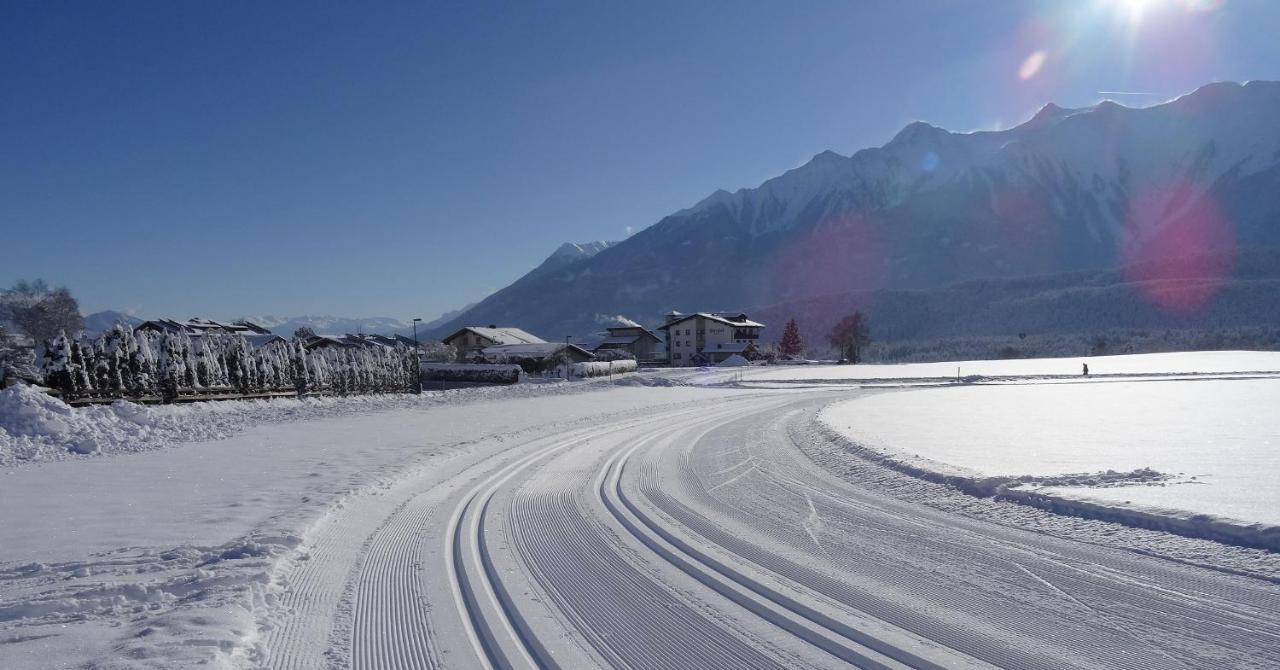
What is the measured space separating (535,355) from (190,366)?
4204 cm

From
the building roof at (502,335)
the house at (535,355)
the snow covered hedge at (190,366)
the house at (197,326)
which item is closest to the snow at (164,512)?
the snow covered hedge at (190,366)

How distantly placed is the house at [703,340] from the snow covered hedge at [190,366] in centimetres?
6262

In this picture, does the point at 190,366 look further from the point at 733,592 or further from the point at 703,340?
the point at 703,340

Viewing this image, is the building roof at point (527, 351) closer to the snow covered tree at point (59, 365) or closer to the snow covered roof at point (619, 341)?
the snow covered roof at point (619, 341)

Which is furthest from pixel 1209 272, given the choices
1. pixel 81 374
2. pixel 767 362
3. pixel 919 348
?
pixel 81 374

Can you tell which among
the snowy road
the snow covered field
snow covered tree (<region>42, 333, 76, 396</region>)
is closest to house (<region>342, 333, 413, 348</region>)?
snow covered tree (<region>42, 333, 76, 396</region>)

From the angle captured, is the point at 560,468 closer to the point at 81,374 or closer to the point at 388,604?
the point at 388,604

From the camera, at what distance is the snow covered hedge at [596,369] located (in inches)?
2250

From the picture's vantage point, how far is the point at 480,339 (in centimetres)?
8512

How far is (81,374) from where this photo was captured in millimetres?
24562

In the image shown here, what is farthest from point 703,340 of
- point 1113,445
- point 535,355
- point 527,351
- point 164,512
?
point 164,512

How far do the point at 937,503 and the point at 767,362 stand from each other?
81.3 m

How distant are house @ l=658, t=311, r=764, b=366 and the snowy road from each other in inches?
3388

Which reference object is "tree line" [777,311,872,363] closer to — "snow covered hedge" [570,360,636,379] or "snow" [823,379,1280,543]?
"snow covered hedge" [570,360,636,379]
